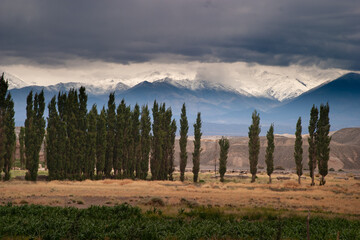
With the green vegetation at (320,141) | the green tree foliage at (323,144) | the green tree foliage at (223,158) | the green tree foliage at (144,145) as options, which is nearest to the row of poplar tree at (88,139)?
the green tree foliage at (144,145)

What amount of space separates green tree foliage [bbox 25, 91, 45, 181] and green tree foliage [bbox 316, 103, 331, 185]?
156ft

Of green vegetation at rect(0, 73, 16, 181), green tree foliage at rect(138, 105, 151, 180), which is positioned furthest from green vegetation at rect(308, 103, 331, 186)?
green vegetation at rect(0, 73, 16, 181)

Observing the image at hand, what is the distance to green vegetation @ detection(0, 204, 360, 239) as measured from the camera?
20.9m

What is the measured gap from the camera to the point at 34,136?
6462 cm

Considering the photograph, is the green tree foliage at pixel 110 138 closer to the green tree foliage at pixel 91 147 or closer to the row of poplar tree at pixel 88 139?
the row of poplar tree at pixel 88 139

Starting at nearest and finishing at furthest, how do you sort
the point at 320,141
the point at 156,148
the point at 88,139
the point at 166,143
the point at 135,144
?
the point at 88,139
the point at 320,141
the point at 135,144
the point at 156,148
the point at 166,143

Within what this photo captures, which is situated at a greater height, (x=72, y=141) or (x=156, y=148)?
(x=72, y=141)

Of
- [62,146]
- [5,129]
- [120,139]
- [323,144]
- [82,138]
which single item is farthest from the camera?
[120,139]

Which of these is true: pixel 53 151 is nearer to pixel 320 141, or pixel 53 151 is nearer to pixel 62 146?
pixel 62 146

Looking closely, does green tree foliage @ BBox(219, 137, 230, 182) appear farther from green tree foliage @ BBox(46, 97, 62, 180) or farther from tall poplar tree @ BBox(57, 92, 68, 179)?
green tree foliage @ BBox(46, 97, 62, 180)

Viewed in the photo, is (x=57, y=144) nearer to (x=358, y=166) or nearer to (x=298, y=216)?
(x=298, y=216)

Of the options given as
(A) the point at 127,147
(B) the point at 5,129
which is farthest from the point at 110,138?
(B) the point at 5,129

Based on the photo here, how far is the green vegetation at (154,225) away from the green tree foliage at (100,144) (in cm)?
4164

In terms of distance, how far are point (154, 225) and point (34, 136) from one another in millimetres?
46757
